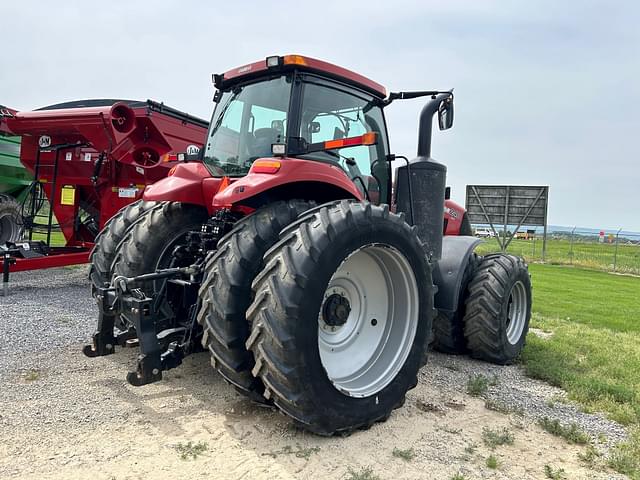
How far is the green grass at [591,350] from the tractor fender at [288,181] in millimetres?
2499

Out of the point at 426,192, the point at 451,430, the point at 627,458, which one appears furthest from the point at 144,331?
the point at 627,458

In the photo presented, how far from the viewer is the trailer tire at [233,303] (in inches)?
108

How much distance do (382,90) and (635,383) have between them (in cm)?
339

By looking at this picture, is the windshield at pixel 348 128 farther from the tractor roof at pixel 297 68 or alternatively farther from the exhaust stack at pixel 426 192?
the exhaust stack at pixel 426 192

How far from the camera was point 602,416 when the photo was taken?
352 cm

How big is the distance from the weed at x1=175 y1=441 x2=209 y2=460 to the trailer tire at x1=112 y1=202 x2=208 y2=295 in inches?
62.4

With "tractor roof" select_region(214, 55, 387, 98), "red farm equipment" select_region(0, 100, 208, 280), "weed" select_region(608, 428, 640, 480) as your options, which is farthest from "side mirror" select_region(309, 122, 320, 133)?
"red farm equipment" select_region(0, 100, 208, 280)

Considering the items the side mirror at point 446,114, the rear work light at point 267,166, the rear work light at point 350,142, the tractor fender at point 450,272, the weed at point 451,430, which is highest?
the side mirror at point 446,114

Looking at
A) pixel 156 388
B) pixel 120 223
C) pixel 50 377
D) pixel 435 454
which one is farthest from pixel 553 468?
pixel 120 223

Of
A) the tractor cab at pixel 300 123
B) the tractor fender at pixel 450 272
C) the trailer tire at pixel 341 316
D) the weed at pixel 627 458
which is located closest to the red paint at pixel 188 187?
the tractor cab at pixel 300 123

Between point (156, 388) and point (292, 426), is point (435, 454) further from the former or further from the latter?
point (156, 388)

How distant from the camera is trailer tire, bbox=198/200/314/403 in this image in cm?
275

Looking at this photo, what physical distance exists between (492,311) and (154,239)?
3.12m

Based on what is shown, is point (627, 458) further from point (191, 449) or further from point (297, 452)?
point (191, 449)
